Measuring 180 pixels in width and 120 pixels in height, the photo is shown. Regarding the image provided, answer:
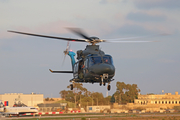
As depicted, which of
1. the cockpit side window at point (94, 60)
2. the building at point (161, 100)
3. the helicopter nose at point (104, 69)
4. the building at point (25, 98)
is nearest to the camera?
the helicopter nose at point (104, 69)

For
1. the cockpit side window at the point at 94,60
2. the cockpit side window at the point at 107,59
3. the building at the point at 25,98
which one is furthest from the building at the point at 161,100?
the cockpit side window at the point at 94,60

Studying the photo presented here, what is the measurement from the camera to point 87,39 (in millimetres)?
31453

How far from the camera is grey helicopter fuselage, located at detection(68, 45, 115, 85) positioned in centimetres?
2845

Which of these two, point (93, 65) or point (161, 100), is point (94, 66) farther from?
point (161, 100)

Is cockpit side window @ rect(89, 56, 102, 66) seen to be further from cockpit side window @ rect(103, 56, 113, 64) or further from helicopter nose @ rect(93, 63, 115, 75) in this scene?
helicopter nose @ rect(93, 63, 115, 75)

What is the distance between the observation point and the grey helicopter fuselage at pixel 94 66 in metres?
28.5

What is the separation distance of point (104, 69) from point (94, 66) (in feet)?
4.51

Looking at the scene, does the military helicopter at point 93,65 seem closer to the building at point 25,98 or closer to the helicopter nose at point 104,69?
the helicopter nose at point 104,69

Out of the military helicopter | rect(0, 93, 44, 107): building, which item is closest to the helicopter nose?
the military helicopter

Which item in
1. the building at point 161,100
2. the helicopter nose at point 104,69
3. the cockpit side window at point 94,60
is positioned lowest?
the building at point 161,100

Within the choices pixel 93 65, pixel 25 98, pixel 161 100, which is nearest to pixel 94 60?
pixel 93 65

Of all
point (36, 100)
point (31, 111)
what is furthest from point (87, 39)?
point (36, 100)

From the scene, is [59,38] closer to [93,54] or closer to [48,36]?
[48,36]

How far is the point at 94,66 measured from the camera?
95.2 feet
